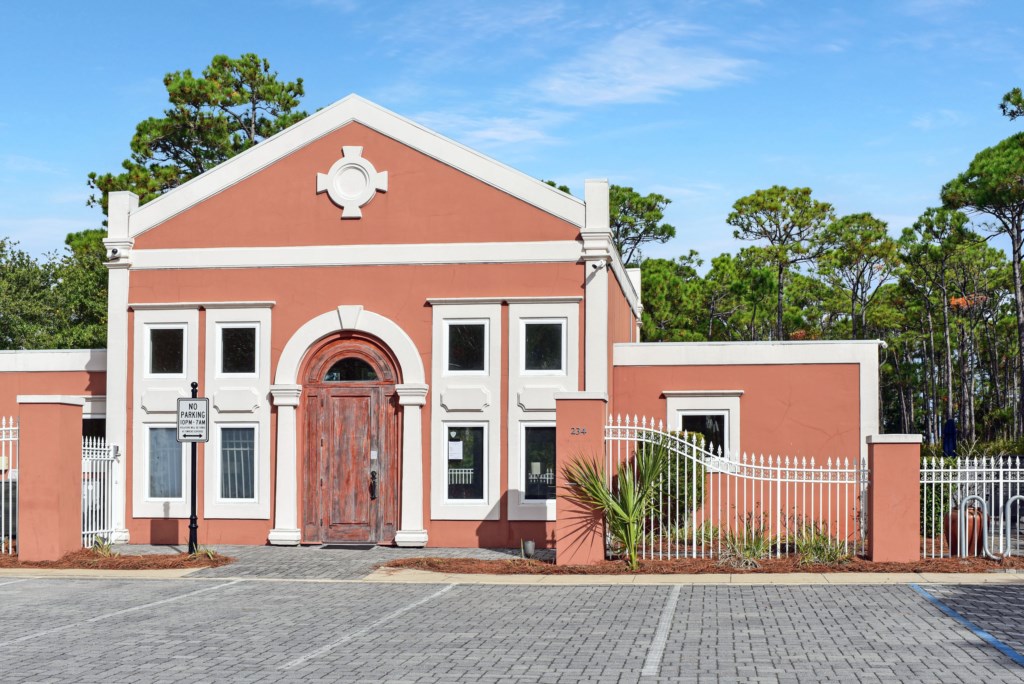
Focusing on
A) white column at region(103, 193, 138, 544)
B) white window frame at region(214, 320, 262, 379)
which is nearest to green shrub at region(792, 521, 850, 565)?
white window frame at region(214, 320, 262, 379)

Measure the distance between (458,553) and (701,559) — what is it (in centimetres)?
407

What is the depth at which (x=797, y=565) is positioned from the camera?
54.0 feet

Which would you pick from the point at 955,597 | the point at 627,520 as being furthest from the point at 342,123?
the point at 955,597

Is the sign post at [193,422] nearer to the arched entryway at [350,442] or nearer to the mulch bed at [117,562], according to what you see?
the mulch bed at [117,562]

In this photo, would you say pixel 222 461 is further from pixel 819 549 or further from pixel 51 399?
pixel 819 549

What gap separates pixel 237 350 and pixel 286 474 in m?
2.50

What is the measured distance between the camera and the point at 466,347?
2061 cm

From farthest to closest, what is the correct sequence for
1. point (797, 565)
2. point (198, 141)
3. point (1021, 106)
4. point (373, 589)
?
point (198, 141), point (1021, 106), point (797, 565), point (373, 589)

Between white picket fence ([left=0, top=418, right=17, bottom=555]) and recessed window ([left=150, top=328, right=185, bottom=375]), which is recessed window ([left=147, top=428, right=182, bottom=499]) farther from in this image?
white picket fence ([left=0, top=418, right=17, bottom=555])

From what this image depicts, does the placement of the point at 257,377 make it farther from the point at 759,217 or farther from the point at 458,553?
the point at 759,217

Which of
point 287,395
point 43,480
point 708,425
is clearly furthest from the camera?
point 708,425

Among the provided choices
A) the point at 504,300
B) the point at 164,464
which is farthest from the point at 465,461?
the point at 164,464

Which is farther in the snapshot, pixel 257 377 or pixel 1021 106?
pixel 1021 106

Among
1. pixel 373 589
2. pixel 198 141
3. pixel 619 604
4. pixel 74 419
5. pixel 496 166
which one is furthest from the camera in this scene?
pixel 198 141
